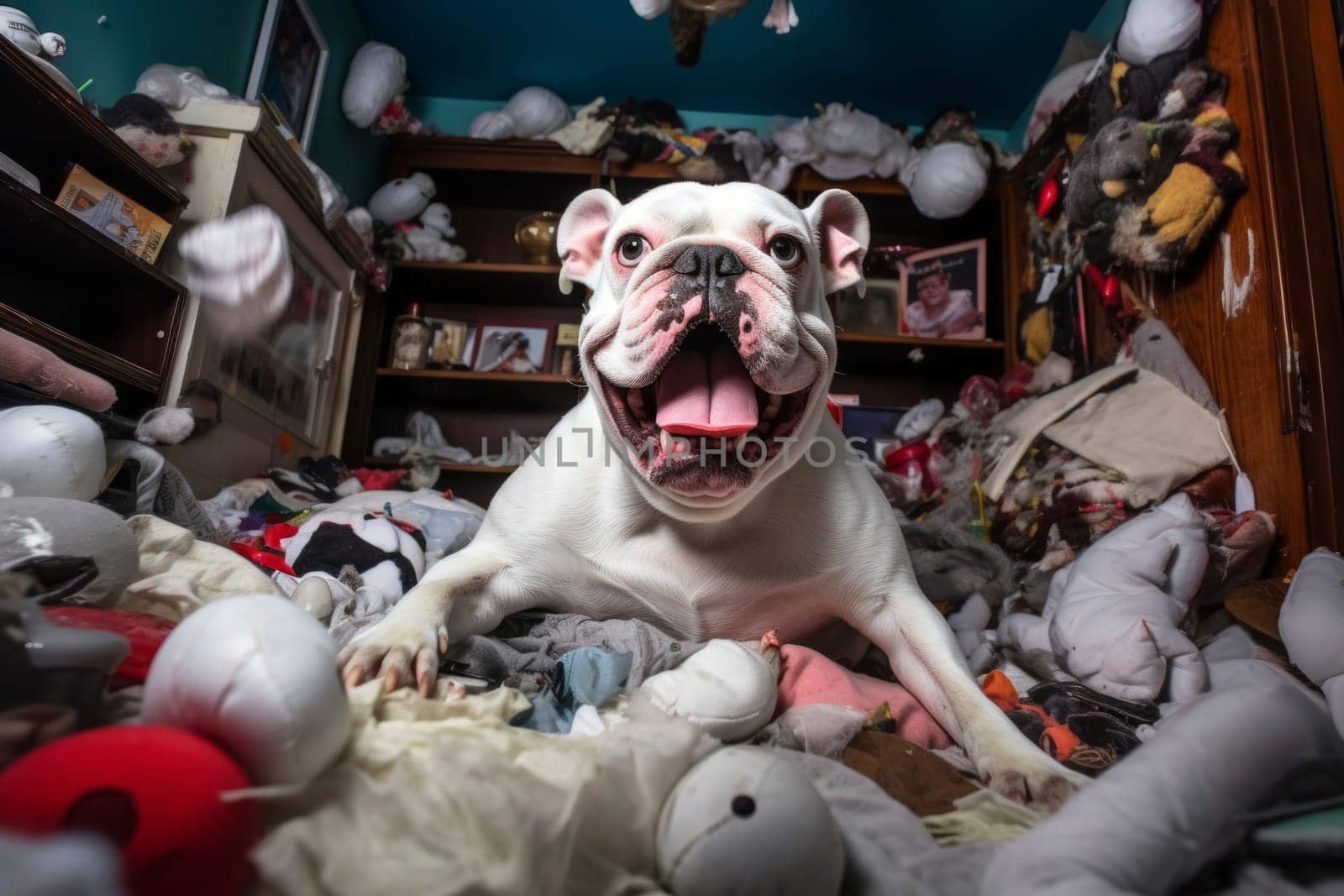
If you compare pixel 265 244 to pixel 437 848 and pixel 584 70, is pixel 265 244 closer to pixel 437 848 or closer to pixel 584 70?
pixel 437 848

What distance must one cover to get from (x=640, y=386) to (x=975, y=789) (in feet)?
2.20

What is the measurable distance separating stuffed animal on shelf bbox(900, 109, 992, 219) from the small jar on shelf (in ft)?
8.10

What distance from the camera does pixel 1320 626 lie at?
3.95 ft

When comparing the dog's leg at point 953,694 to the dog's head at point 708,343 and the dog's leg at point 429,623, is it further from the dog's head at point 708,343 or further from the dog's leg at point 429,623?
the dog's leg at point 429,623

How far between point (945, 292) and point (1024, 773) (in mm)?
3214

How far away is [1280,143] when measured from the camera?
1.89 m

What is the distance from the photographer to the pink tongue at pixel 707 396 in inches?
42.3

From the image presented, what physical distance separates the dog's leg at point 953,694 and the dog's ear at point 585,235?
82cm

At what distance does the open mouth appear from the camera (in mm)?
1081

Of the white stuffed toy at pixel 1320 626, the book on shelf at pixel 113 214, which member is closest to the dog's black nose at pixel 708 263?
the white stuffed toy at pixel 1320 626

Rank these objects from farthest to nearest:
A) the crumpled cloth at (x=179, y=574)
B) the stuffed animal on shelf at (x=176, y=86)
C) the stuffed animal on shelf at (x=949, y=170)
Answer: the stuffed animal on shelf at (x=949, y=170)
the stuffed animal on shelf at (x=176, y=86)
the crumpled cloth at (x=179, y=574)

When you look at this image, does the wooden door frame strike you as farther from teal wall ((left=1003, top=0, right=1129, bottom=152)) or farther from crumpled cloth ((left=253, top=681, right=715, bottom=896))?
crumpled cloth ((left=253, top=681, right=715, bottom=896))

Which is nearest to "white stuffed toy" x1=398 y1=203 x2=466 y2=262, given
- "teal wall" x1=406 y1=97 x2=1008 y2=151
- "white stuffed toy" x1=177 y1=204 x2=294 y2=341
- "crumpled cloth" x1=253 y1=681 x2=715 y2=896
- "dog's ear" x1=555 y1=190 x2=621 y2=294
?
"teal wall" x1=406 y1=97 x2=1008 y2=151

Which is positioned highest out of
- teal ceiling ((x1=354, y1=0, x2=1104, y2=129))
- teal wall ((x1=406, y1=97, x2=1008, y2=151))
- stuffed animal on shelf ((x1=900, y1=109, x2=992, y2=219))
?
teal ceiling ((x1=354, y1=0, x2=1104, y2=129))
